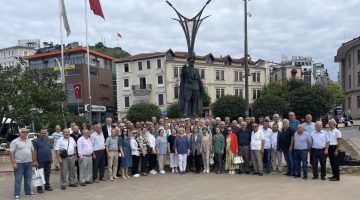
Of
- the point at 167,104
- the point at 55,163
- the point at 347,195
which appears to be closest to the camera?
the point at 347,195

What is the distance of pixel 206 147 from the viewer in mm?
12453

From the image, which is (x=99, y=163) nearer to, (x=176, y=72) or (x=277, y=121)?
(x=277, y=121)

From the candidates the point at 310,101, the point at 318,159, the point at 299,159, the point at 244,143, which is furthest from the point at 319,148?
the point at 310,101

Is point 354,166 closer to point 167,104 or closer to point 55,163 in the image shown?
point 55,163

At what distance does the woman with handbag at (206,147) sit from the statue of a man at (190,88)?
2.98 metres

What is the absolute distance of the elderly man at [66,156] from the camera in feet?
35.1

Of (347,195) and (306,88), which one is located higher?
(306,88)

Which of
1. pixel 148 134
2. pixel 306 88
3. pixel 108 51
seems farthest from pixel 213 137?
pixel 108 51

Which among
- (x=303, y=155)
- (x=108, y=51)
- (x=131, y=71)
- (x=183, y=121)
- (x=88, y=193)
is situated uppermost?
(x=108, y=51)

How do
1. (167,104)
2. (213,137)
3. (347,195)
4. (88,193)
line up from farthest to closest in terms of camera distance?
(167,104)
(213,137)
(88,193)
(347,195)

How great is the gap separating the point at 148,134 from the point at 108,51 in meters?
74.3

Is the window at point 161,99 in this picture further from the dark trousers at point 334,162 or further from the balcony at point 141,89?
the dark trousers at point 334,162

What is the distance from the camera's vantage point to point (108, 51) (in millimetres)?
84438

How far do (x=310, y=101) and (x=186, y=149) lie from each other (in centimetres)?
2828
